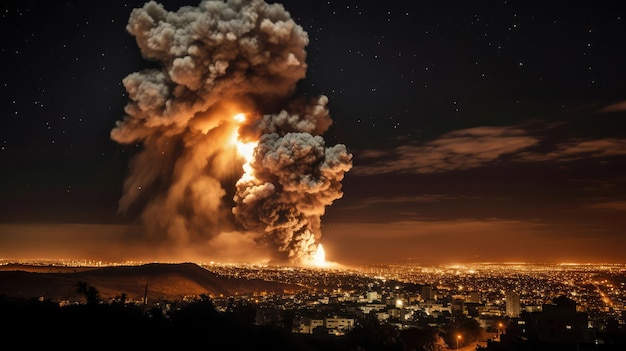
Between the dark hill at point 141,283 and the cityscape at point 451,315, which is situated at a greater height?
the dark hill at point 141,283

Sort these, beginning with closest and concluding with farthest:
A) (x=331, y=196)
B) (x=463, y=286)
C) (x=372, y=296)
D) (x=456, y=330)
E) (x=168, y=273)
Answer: (x=456, y=330), (x=331, y=196), (x=372, y=296), (x=168, y=273), (x=463, y=286)

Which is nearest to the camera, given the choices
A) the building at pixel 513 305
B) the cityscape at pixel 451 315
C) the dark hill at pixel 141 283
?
the cityscape at pixel 451 315

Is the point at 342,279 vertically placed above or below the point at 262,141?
below

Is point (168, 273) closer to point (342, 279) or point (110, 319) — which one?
point (342, 279)

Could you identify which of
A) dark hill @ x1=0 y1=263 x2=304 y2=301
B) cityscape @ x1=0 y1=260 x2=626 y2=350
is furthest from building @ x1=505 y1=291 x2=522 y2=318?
dark hill @ x1=0 y1=263 x2=304 y2=301

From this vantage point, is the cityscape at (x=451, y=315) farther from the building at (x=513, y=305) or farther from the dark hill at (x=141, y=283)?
the dark hill at (x=141, y=283)

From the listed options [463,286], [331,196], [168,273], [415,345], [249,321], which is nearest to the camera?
[249,321]

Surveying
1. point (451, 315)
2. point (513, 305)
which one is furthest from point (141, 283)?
point (513, 305)

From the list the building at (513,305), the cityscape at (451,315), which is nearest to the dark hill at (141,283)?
the cityscape at (451,315)

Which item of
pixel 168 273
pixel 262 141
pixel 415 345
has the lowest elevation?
pixel 415 345

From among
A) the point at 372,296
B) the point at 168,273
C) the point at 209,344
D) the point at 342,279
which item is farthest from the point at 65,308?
the point at 342,279
